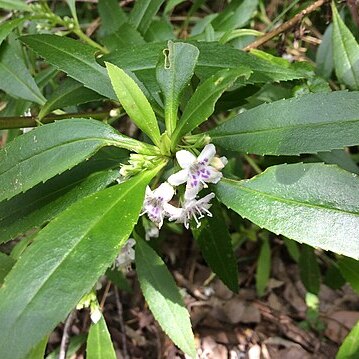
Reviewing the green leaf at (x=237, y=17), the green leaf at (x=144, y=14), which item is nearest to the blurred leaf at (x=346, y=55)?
the green leaf at (x=237, y=17)

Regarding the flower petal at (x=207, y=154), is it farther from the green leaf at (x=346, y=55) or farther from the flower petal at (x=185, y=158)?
the green leaf at (x=346, y=55)

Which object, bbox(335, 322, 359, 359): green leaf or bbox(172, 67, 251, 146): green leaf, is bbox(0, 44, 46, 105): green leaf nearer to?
bbox(172, 67, 251, 146): green leaf

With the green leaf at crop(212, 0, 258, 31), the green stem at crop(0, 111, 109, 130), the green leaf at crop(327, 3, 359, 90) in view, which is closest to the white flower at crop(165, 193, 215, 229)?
the green stem at crop(0, 111, 109, 130)

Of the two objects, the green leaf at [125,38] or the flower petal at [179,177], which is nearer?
the flower petal at [179,177]

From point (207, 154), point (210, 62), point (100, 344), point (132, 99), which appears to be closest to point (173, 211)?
Answer: point (207, 154)

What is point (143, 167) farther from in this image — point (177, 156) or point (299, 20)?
point (299, 20)
